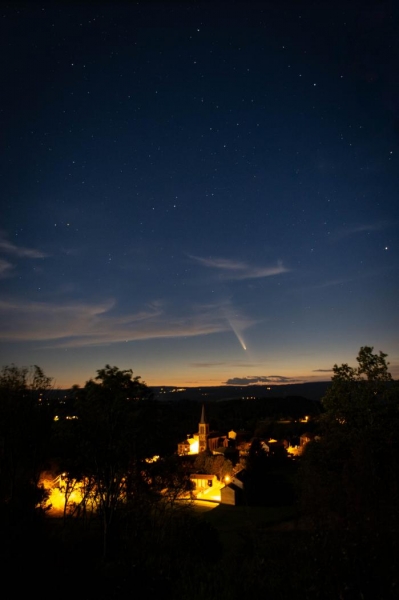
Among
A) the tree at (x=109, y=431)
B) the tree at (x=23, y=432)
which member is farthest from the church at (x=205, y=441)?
the tree at (x=109, y=431)

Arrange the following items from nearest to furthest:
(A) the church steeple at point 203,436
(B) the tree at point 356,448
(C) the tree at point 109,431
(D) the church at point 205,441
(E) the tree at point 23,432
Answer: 1. (B) the tree at point 356,448
2. (C) the tree at point 109,431
3. (E) the tree at point 23,432
4. (D) the church at point 205,441
5. (A) the church steeple at point 203,436

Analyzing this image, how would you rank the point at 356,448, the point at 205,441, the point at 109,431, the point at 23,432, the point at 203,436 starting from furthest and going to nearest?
1. the point at 203,436
2. the point at 205,441
3. the point at 23,432
4. the point at 109,431
5. the point at 356,448

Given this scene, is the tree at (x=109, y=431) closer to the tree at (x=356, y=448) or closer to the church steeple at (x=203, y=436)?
the tree at (x=356, y=448)

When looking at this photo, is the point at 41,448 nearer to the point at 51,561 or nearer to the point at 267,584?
the point at 51,561

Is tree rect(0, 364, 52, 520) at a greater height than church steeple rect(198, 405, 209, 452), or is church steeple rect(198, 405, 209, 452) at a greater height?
tree rect(0, 364, 52, 520)

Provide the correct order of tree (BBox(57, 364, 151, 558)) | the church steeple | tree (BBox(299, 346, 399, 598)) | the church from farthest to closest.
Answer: the church steeple
the church
tree (BBox(57, 364, 151, 558))
tree (BBox(299, 346, 399, 598))

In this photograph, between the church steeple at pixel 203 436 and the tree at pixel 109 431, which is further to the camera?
the church steeple at pixel 203 436

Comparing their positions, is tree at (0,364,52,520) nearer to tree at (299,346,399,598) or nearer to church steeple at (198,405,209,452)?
tree at (299,346,399,598)

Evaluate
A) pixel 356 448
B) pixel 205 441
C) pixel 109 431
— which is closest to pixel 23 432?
pixel 109 431

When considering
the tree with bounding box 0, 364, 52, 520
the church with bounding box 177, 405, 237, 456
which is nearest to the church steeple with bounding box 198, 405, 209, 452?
the church with bounding box 177, 405, 237, 456

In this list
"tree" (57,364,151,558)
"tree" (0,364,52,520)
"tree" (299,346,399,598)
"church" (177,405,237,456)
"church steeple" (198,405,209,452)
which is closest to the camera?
"tree" (299,346,399,598)

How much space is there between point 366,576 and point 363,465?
30.6 ft

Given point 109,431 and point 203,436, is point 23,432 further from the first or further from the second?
point 203,436

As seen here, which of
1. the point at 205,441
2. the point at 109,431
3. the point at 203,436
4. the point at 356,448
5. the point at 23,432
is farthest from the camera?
the point at 203,436
